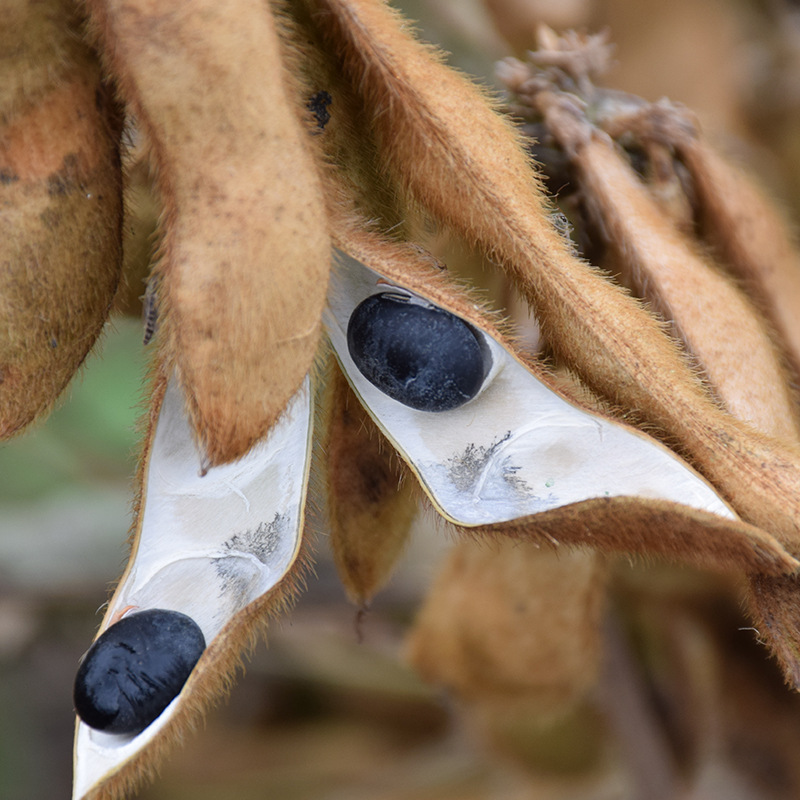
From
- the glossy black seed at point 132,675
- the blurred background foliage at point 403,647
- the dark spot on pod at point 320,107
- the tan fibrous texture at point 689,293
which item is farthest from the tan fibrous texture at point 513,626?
the dark spot on pod at point 320,107

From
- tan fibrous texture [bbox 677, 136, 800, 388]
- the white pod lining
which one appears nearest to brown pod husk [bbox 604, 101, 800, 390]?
tan fibrous texture [bbox 677, 136, 800, 388]

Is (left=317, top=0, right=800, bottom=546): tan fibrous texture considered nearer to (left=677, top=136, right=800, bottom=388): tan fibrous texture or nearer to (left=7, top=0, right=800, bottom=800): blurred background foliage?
(left=677, top=136, right=800, bottom=388): tan fibrous texture

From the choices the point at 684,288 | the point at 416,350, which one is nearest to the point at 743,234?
the point at 684,288

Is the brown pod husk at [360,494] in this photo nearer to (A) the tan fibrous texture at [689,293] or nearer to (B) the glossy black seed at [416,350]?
(B) the glossy black seed at [416,350]

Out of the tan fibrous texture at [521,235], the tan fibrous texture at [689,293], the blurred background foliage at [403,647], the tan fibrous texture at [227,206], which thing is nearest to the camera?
the tan fibrous texture at [227,206]

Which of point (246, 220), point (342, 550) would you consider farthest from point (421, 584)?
point (246, 220)
